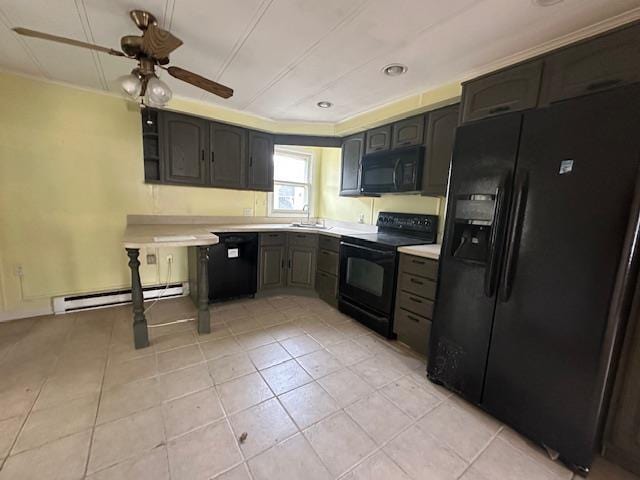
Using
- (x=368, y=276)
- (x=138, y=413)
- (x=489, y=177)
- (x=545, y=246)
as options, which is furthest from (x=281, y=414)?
(x=489, y=177)

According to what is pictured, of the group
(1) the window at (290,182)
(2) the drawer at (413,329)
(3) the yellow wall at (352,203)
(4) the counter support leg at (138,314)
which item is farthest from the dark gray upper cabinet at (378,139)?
(4) the counter support leg at (138,314)

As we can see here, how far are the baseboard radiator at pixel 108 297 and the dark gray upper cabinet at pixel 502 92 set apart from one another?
3509 millimetres

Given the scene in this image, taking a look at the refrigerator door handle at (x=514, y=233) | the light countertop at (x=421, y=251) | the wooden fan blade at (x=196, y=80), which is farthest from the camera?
the light countertop at (x=421, y=251)

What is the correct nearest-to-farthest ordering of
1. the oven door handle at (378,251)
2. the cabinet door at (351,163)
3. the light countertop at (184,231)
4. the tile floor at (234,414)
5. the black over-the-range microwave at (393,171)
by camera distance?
the tile floor at (234,414)
the light countertop at (184,231)
the oven door handle at (378,251)
the black over-the-range microwave at (393,171)
the cabinet door at (351,163)

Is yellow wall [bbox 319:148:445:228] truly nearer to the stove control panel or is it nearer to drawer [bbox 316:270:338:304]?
the stove control panel

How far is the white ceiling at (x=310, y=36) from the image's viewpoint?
146 centimetres

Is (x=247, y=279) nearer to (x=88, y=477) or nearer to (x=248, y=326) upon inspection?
Answer: (x=248, y=326)

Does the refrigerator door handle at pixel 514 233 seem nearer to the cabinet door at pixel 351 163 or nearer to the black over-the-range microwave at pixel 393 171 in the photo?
the black over-the-range microwave at pixel 393 171

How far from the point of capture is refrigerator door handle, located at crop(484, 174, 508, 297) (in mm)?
1513

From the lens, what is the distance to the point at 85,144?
2.75m

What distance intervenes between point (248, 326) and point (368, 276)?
131 centimetres

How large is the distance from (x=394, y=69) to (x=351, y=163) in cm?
136

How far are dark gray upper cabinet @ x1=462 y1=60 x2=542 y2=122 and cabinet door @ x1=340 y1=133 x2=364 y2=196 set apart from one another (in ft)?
Answer: 5.00

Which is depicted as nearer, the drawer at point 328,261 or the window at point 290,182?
the drawer at point 328,261
